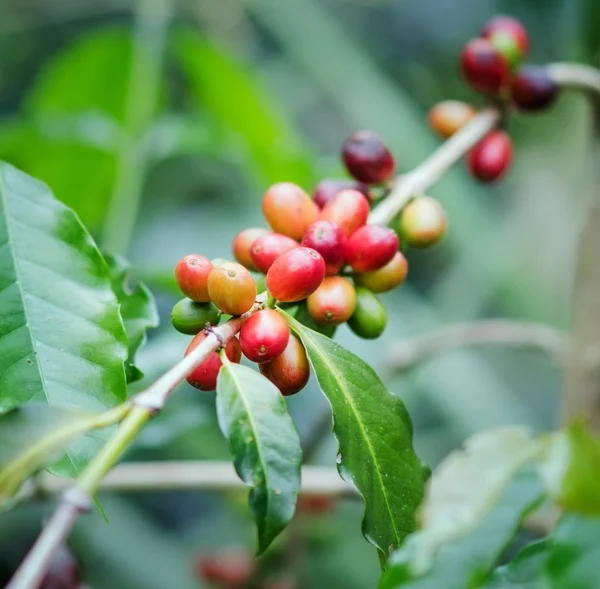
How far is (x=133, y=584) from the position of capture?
176 cm

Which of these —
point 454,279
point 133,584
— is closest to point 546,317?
point 454,279

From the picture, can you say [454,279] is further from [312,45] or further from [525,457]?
[525,457]

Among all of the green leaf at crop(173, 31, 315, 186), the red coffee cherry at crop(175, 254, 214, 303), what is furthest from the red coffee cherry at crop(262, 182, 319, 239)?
the green leaf at crop(173, 31, 315, 186)

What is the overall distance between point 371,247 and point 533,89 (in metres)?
0.42

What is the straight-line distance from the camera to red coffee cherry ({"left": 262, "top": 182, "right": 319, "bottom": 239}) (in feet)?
2.32

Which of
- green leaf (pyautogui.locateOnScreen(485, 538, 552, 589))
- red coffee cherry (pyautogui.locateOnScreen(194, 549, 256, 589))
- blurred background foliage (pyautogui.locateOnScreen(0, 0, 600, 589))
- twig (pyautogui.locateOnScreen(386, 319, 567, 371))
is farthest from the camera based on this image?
blurred background foliage (pyautogui.locateOnScreen(0, 0, 600, 589))

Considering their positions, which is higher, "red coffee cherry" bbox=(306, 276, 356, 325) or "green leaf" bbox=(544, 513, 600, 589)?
"red coffee cherry" bbox=(306, 276, 356, 325)

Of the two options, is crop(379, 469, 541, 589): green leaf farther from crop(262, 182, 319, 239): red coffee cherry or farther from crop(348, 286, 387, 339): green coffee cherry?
crop(262, 182, 319, 239): red coffee cherry

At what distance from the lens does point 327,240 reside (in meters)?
0.66

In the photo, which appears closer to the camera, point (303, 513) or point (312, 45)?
point (303, 513)

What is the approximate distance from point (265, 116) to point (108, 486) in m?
1.07

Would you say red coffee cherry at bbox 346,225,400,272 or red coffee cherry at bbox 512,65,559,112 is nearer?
red coffee cherry at bbox 346,225,400,272

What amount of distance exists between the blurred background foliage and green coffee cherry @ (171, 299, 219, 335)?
1.52 feet

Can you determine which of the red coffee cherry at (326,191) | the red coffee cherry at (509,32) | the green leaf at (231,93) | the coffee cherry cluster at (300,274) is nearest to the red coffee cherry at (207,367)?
the coffee cherry cluster at (300,274)
